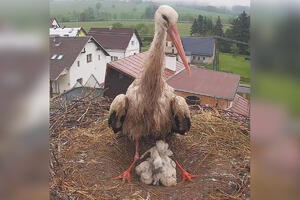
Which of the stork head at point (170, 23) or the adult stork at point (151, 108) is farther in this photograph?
the adult stork at point (151, 108)

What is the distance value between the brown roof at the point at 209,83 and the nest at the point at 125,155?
9.4 inches

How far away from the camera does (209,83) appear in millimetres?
1520

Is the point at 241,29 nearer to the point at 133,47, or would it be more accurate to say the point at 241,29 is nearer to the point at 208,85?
the point at 208,85

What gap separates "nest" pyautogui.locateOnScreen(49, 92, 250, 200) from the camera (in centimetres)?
156

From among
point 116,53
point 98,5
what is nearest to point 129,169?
point 116,53

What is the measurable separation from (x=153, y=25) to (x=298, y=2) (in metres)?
0.77

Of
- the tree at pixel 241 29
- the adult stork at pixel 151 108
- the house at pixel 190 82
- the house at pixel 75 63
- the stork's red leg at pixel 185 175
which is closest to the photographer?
the tree at pixel 241 29

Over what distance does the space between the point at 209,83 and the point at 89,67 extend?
497 millimetres

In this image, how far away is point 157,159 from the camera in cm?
169

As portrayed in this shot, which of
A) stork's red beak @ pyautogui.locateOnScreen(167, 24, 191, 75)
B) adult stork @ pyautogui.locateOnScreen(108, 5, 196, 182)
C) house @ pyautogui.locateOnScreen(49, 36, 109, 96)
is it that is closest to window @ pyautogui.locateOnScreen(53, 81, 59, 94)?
house @ pyautogui.locateOnScreen(49, 36, 109, 96)

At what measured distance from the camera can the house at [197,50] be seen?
1419mm

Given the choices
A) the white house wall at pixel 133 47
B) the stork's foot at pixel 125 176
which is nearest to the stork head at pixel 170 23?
the white house wall at pixel 133 47

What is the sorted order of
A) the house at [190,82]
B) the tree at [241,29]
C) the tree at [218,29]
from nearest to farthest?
1. the tree at [241,29]
2. the tree at [218,29]
3. the house at [190,82]

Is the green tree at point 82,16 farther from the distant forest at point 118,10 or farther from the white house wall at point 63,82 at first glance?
the white house wall at point 63,82
